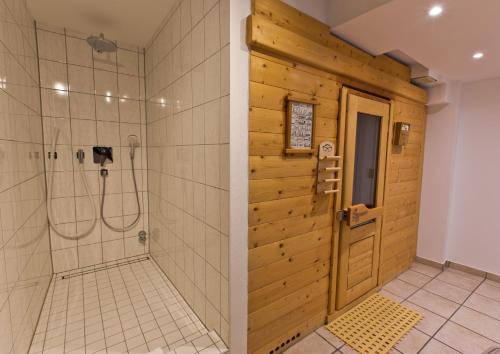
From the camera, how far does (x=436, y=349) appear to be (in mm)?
1810

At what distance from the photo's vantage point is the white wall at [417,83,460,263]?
2.92 meters

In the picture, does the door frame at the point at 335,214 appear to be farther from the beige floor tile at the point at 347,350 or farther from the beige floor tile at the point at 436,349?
the beige floor tile at the point at 436,349

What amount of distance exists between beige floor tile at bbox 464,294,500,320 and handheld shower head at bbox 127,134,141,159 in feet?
12.2

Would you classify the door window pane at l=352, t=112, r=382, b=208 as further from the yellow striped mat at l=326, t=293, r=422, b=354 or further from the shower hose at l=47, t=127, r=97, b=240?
the shower hose at l=47, t=127, r=97, b=240

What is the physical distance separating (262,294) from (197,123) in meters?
1.21

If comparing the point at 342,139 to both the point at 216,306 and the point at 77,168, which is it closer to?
the point at 216,306

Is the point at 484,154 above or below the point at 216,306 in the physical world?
above

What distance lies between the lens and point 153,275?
2.53 m

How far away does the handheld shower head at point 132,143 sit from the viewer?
276 cm

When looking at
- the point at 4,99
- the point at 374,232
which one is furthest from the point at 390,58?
the point at 4,99

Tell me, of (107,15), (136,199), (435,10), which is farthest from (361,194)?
(107,15)

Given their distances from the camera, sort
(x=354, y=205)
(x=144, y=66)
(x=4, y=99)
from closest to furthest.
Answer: (x=4, y=99) < (x=354, y=205) < (x=144, y=66)

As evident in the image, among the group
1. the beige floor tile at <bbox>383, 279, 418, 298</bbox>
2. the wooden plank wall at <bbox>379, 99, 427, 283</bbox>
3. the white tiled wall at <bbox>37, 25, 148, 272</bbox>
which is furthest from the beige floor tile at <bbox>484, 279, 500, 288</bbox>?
the white tiled wall at <bbox>37, 25, 148, 272</bbox>

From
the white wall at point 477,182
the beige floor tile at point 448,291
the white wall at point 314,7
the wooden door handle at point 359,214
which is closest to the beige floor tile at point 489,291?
the beige floor tile at point 448,291
